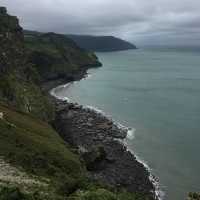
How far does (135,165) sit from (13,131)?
91.2 ft

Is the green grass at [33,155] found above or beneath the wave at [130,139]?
above

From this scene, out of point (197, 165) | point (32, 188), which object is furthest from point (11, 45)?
point (32, 188)

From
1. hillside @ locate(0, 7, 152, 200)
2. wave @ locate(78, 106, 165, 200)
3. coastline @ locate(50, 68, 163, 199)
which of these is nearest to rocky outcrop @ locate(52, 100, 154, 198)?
coastline @ locate(50, 68, 163, 199)

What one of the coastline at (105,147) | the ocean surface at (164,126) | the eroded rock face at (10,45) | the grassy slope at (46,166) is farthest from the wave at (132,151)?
the eroded rock face at (10,45)

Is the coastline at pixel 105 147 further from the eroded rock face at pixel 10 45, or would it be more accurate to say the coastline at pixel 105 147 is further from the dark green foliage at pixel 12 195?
the dark green foliage at pixel 12 195

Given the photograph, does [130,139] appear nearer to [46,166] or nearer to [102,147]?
[102,147]

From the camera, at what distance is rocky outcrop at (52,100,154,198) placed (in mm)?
72750

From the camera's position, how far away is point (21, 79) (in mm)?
129375

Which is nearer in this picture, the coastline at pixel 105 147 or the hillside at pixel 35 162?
the hillside at pixel 35 162

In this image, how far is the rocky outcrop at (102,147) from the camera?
7275 centimetres

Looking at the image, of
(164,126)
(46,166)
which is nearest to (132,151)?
(164,126)

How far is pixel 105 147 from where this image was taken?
94.3 meters

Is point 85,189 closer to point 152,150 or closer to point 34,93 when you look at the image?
point 152,150

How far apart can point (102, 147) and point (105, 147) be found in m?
8.77
